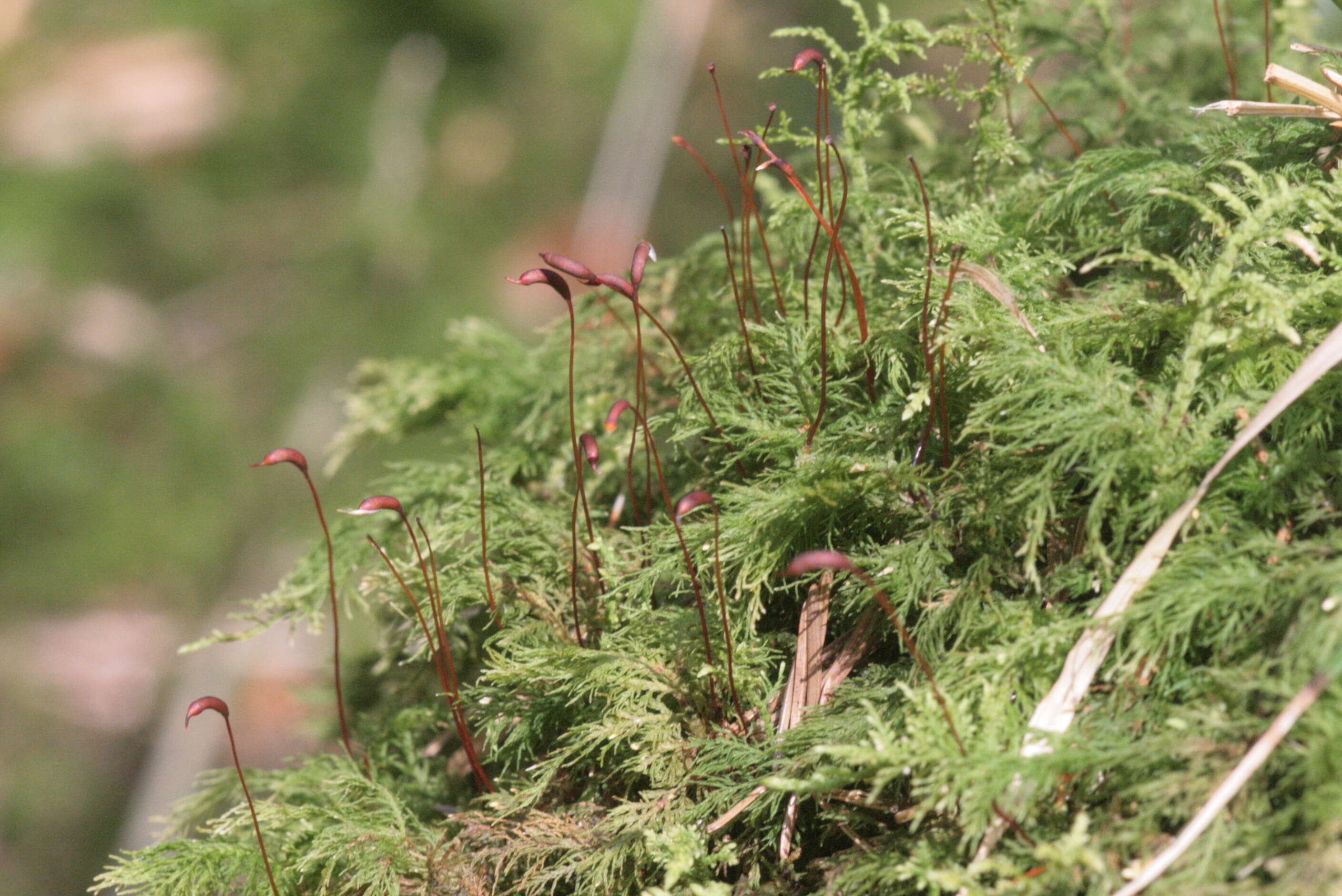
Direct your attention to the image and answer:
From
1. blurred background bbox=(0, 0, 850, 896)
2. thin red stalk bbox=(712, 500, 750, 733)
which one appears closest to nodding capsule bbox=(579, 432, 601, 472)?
thin red stalk bbox=(712, 500, 750, 733)

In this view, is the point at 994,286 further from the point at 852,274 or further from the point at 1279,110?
the point at 1279,110

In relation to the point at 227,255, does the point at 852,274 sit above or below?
below

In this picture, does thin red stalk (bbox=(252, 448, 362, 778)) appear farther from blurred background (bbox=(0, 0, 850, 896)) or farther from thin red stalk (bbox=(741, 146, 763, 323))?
blurred background (bbox=(0, 0, 850, 896))

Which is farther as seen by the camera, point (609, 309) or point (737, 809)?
point (609, 309)

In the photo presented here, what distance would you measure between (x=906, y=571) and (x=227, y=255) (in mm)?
2895

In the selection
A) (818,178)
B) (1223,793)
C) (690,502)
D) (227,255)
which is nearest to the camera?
(1223,793)

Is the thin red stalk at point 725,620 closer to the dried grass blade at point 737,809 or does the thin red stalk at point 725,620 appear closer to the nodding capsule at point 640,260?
the dried grass blade at point 737,809

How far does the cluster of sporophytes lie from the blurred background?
1.49 m

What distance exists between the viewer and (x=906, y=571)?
63 centimetres

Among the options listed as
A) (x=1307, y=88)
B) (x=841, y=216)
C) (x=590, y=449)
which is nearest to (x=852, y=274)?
(x=841, y=216)

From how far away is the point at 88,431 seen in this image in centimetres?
259

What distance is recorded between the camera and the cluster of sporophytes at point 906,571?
1.67 feet

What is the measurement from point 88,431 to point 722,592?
8.65ft

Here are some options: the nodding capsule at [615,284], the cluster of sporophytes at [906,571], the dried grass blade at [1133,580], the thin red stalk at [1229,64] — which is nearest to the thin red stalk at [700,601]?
the cluster of sporophytes at [906,571]
